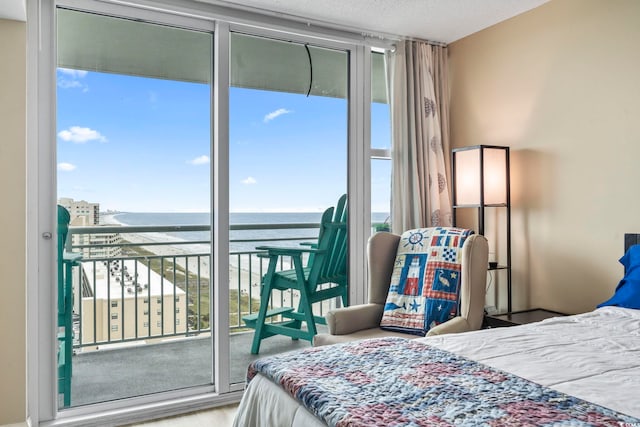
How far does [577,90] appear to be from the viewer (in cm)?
286

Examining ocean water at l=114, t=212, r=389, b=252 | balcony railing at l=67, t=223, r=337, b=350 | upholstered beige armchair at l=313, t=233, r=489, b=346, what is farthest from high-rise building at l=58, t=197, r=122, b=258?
upholstered beige armchair at l=313, t=233, r=489, b=346

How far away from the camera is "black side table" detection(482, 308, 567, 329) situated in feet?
9.09

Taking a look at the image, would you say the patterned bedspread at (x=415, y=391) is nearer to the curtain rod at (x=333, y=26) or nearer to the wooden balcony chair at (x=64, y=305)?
the wooden balcony chair at (x=64, y=305)

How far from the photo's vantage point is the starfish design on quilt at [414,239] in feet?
10.2

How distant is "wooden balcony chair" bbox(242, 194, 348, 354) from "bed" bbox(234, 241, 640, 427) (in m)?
1.50

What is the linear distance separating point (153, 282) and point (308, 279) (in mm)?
1023

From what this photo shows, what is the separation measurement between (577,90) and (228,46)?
6.97ft

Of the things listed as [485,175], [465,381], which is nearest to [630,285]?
[485,175]

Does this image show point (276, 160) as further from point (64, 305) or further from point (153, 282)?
point (64, 305)

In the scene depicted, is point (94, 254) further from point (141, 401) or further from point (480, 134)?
point (480, 134)

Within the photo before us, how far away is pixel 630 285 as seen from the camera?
229 cm

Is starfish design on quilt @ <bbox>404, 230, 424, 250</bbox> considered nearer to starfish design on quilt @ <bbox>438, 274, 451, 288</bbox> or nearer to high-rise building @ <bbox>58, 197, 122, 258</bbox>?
Answer: starfish design on quilt @ <bbox>438, 274, 451, 288</bbox>

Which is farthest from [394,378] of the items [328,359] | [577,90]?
[577,90]

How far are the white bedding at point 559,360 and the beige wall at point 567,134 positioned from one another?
69 centimetres
